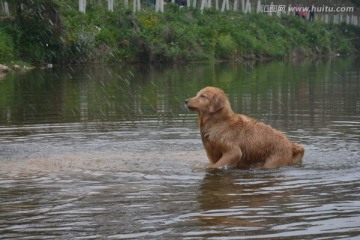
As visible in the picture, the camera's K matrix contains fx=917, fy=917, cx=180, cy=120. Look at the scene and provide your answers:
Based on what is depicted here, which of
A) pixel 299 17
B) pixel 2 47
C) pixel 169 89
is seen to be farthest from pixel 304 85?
pixel 299 17

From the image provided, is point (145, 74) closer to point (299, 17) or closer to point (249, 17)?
point (249, 17)

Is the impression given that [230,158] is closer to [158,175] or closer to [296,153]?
[296,153]

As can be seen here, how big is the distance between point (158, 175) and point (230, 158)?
4.05 ft

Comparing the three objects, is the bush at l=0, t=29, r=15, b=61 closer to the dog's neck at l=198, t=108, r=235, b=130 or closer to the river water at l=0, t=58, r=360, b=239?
the river water at l=0, t=58, r=360, b=239

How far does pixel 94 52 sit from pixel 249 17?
1001 inches

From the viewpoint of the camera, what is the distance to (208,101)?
12.9 m

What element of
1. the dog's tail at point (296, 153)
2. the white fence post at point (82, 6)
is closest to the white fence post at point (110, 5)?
the white fence post at point (82, 6)

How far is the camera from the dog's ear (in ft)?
42.3

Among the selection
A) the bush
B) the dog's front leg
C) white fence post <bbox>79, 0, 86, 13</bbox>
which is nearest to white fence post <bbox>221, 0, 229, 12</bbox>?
white fence post <bbox>79, 0, 86, 13</bbox>

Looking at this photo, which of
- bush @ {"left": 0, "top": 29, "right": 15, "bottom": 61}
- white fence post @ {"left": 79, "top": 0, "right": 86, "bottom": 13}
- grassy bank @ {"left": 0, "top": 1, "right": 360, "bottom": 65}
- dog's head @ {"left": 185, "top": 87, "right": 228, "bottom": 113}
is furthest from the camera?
white fence post @ {"left": 79, "top": 0, "right": 86, "bottom": 13}

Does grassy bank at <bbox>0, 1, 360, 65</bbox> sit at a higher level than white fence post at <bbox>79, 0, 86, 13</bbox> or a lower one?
lower

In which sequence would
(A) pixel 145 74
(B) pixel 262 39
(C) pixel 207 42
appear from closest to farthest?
(A) pixel 145 74 → (C) pixel 207 42 → (B) pixel 262 39

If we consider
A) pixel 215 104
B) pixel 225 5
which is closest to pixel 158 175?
pixel 215 104

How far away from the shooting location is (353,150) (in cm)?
1431
